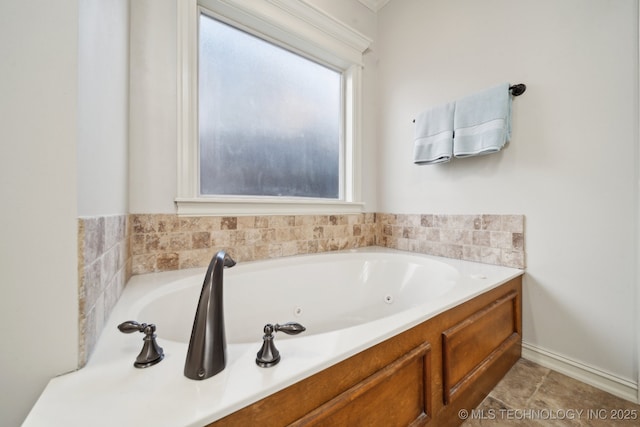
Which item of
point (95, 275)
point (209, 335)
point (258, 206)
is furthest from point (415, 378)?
point (258, 206)

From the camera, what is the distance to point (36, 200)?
1.49 ft

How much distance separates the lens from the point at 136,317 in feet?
2.52

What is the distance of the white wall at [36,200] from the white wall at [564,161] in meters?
1.90

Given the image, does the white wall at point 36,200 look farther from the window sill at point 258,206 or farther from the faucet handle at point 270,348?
the window sill at point 258,206

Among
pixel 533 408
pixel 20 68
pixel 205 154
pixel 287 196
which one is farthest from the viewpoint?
pixel 287 196

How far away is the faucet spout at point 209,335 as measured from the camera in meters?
0.47

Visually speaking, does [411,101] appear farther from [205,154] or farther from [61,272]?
[61,272]

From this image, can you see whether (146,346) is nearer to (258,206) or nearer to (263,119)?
(258,206)

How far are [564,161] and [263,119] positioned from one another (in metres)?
1.80

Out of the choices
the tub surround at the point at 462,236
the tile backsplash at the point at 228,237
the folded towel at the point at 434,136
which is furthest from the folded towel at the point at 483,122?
the tile backsplash at the point at 228,237

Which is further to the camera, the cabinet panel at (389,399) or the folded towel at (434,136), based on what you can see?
the folded towel at (434,136)

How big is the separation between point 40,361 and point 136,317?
12.9 inches

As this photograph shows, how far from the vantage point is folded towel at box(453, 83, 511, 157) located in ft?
4.51

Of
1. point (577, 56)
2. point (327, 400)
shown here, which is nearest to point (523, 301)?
point (577, 56)
